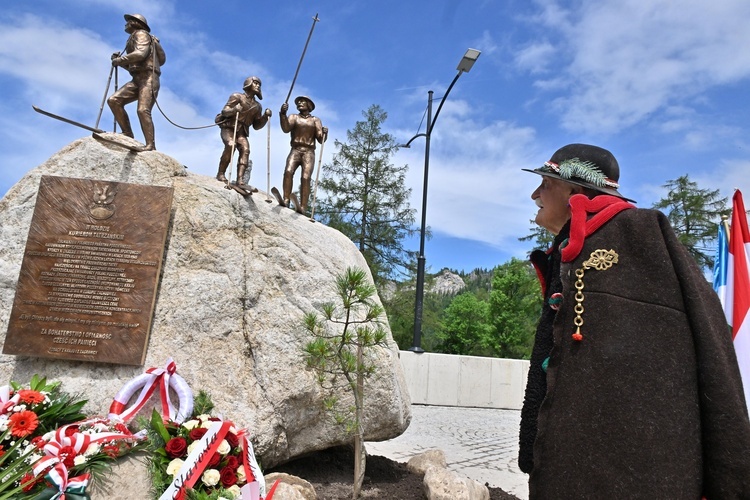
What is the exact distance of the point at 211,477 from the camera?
3561 millimetres

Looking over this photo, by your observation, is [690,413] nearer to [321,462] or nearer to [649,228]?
[649,228]

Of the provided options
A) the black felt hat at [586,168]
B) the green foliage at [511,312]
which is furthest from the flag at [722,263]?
the green foliage at [511,312]

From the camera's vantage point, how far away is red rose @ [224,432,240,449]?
3.91 m

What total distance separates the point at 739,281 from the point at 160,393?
494 cm

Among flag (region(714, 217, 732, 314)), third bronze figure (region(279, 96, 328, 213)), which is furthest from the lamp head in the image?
flag (region(714, 217, 732, 314))

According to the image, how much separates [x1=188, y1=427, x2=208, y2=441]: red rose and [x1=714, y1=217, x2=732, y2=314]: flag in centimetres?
441

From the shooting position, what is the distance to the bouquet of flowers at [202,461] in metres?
3.49

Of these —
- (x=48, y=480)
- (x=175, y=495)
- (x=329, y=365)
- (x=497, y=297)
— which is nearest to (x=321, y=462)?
(x=329, y=365)

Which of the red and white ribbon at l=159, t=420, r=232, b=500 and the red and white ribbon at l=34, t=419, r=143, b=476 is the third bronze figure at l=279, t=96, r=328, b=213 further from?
the red and white ribbon at l=34, t=419, r=143, b=476

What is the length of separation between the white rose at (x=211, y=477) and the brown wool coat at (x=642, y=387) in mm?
→ 2614

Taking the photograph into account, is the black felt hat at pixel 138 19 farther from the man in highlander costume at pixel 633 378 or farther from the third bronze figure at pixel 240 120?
the man in highlander costume at pixel 633 378

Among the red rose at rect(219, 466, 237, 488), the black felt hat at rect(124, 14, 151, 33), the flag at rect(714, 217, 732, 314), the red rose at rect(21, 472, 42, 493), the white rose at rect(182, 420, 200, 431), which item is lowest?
the red rose at rect(21, 472, 42, 493)

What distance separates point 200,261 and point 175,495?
2.13 metres

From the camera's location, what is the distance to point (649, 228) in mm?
1623
